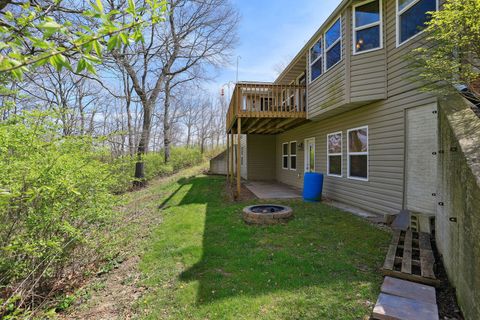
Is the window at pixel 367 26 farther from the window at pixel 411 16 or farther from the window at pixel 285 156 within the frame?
the window at pixel 285 156

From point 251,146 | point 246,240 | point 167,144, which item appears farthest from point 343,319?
point 167,144

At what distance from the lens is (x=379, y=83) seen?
584 cm

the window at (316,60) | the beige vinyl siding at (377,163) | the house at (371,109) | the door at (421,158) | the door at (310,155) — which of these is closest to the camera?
the door at (421,158)

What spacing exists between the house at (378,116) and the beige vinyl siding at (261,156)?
5.68 meters

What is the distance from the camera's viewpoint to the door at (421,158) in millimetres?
4727

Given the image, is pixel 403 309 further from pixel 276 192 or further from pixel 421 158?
pixel 276 192

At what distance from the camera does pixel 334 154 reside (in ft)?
26.0

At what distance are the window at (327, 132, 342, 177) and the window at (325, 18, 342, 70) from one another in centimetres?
207

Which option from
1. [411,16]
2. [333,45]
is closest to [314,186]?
[333,45]

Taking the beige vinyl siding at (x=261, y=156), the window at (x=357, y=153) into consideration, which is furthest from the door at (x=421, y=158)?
the beige vinyl siding at (x=261, y=156)

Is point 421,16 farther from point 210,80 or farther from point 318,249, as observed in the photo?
point 210,80

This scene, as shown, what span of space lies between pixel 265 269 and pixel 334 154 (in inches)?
209

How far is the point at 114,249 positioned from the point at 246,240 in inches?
101

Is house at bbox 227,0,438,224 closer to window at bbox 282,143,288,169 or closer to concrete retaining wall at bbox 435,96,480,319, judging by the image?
concrete retaining wall at bbox 435,96,480,319
